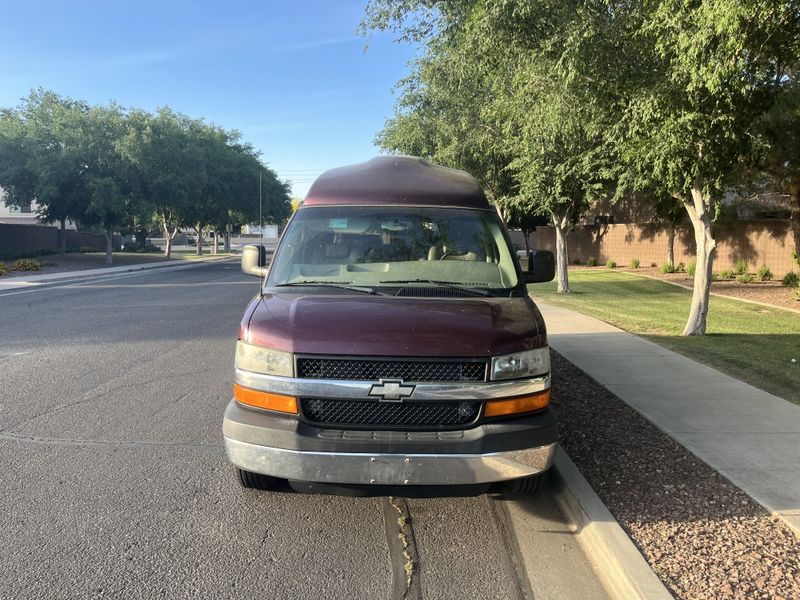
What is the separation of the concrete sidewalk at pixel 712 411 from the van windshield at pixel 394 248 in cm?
211

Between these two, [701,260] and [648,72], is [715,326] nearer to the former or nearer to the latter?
[701,260]

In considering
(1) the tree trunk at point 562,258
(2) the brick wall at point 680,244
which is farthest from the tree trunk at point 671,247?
(1) the tree trunk at point 562,258

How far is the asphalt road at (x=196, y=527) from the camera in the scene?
10.7 ft

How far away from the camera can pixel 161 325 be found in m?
11.8

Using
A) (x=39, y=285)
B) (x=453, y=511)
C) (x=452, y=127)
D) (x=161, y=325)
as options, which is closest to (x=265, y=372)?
(x=453, y=511)

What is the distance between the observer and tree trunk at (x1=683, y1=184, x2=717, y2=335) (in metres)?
10.3

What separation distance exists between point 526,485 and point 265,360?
1.75 metres

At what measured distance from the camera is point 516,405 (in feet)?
11.8

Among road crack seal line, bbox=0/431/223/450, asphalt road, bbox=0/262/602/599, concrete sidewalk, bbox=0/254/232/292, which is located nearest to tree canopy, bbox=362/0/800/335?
asphalt road, bbox=0/262/602/599

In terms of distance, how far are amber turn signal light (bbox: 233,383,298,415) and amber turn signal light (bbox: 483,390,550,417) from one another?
1.08m

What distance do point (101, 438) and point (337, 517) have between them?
8.34 ft

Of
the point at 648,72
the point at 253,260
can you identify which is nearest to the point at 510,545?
the point at 253,260

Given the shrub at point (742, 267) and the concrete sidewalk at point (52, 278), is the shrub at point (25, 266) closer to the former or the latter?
the concrete sidewalk at point (52, 278)

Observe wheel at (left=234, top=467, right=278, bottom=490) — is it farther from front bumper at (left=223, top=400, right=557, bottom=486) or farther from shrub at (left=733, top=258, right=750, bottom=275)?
shrub at (left=733, top=258, right=750, bottom=275)
